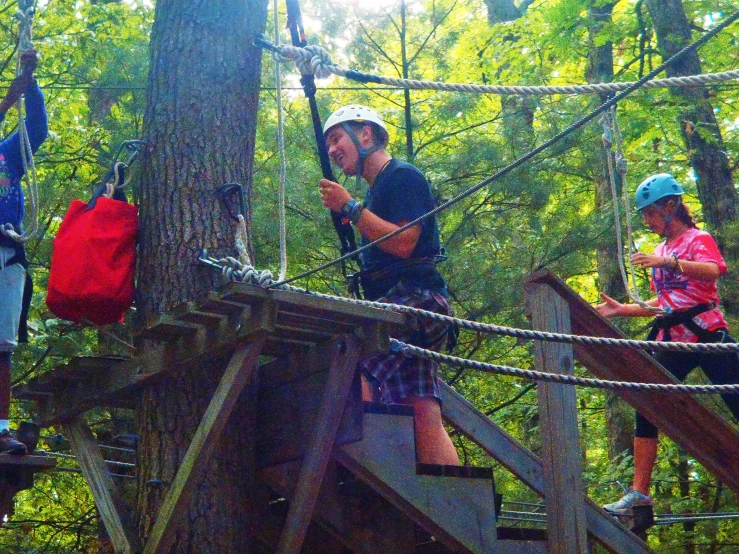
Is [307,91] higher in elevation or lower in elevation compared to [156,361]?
higher

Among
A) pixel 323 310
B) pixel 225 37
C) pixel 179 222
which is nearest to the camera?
pixel 323 310

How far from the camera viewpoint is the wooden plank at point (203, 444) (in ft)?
10.8

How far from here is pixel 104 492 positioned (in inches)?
148

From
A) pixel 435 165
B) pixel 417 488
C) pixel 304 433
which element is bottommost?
pixel 417 488

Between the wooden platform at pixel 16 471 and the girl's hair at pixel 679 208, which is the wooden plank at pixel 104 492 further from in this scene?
Answer: the girl's hair at pixel 679 208

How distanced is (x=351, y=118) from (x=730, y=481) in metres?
2.53

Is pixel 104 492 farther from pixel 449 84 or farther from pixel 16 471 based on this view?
pixel 449 84

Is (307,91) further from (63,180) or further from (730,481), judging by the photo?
(63,180)

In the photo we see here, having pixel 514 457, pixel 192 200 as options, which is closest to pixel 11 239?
pixel 192 200

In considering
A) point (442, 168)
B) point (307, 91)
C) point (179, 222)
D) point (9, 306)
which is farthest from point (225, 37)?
point (442, 168)

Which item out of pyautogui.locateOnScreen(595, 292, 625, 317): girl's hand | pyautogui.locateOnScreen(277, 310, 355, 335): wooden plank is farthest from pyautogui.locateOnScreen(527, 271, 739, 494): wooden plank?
pyautogui.locateOnScreen(277, 310, 355, 335): wooden plank

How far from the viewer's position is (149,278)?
3.93m

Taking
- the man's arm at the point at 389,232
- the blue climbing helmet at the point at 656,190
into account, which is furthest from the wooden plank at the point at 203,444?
the blue climbing helmet at the point at 656,190

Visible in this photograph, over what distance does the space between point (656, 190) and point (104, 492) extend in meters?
3.05
